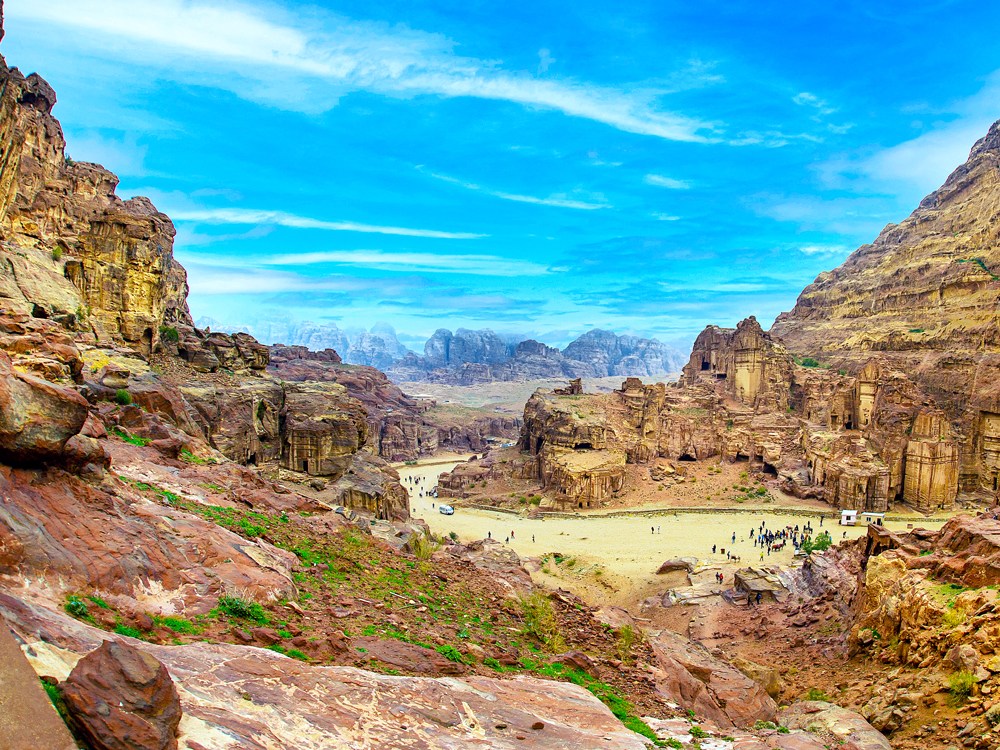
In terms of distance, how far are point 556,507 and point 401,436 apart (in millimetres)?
38291

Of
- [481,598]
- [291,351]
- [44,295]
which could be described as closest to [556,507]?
[481,598]

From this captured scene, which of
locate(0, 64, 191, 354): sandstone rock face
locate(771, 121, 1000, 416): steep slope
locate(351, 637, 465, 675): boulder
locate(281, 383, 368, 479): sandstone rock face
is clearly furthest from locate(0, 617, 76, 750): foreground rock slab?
locate(771, 121, 1000, 416): steep slope

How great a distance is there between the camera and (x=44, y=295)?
68.9ft

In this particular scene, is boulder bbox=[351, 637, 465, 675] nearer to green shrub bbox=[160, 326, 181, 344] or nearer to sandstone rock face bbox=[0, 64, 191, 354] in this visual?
sandstone rock face bbox=[0, 64, 191, 354]

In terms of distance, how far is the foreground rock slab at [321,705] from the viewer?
18.1 feet

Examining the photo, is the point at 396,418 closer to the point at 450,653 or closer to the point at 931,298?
the point at 931,298

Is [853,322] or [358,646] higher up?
[853,322]

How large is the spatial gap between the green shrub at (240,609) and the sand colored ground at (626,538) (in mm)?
20833

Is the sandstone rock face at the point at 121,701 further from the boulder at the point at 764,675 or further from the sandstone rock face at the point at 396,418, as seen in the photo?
the sandstone rock face at the point at 396,418

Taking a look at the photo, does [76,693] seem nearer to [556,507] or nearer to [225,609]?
[225,609]

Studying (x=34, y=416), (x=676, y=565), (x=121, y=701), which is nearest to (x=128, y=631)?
(x=121, y=701)

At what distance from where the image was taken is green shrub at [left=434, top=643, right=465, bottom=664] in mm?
10758

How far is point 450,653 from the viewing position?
1093 centimetres

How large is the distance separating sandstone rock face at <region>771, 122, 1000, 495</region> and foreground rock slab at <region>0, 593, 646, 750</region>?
1713 inches
